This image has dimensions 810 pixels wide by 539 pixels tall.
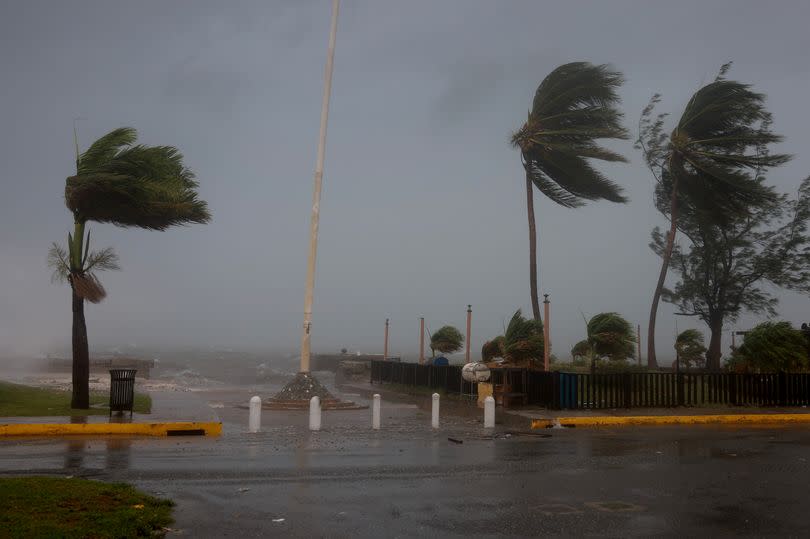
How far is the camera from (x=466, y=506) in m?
8.27

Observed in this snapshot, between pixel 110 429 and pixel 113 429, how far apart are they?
57 mm

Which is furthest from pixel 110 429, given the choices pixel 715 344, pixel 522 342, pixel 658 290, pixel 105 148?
pixel 715 344

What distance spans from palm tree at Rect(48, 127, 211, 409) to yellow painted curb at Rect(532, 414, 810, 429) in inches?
427

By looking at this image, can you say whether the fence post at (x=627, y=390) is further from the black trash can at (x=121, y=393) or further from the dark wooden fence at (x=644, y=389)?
the black trash can at (x=121, y=393)

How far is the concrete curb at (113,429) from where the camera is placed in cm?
1447

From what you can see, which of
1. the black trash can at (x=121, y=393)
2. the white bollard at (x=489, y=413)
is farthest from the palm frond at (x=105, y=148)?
the white bollard at (x=489, y=413)

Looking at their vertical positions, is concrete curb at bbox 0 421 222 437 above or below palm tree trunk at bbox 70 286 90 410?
below

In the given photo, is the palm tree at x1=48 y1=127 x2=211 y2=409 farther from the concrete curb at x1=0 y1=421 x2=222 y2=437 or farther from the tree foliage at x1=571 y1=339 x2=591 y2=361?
the tree foliage at x1=571 y1=339 x2=591 y2=361

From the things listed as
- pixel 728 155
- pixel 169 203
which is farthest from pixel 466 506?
pixel 728 155

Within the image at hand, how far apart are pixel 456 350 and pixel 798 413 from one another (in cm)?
1437

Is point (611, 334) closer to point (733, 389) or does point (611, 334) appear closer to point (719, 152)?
point (733, 389)

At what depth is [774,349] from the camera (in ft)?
74.6

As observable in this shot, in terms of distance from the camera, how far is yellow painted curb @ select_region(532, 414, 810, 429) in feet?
59.6

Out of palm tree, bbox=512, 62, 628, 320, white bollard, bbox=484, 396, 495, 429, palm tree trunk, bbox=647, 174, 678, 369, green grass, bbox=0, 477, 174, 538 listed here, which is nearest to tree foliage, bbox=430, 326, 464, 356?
palm tree, bbox=512, 62, 628, 320
